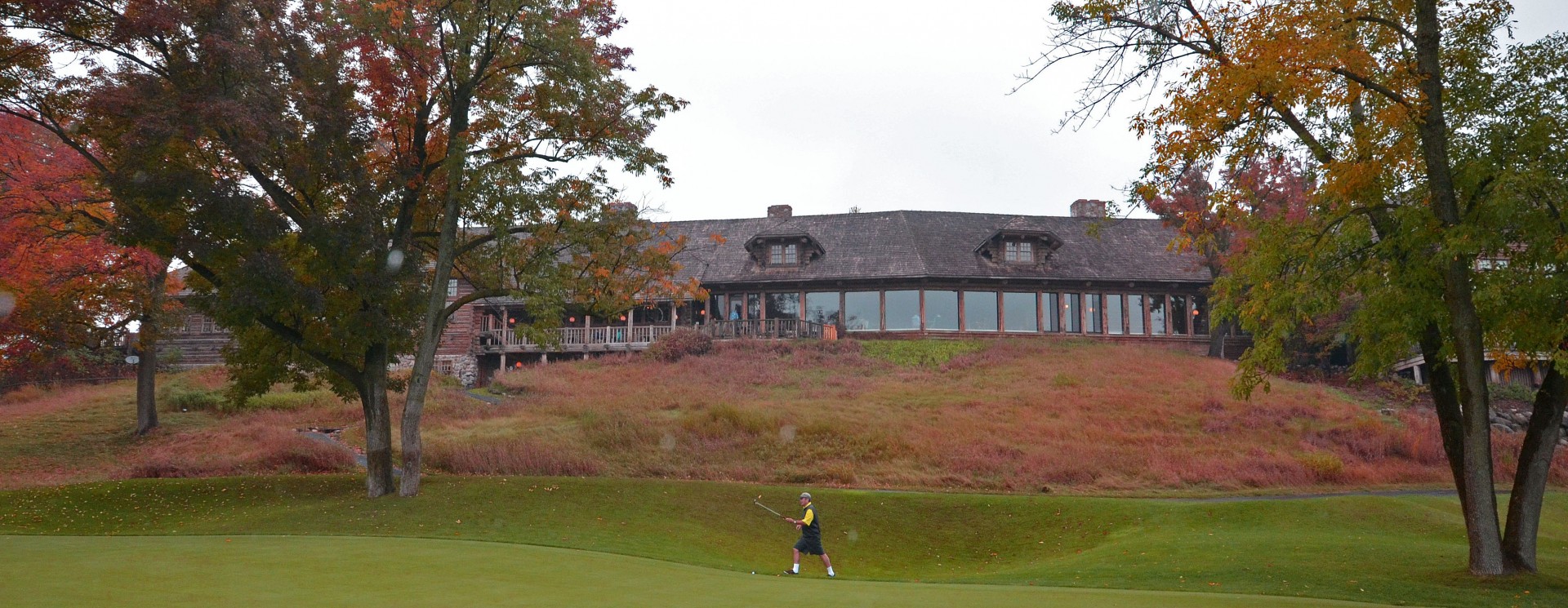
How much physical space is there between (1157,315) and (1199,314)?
88.6 inches

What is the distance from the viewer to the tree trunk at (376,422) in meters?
21.1

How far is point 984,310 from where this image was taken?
46.6 meters

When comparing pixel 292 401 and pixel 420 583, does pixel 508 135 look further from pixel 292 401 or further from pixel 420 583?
pixel 292 401

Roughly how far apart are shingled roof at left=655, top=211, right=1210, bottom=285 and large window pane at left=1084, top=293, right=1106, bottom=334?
137cm

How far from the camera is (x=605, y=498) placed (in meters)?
21.0

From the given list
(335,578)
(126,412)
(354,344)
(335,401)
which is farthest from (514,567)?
(126,412)

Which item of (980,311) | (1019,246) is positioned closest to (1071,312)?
(1019,246)

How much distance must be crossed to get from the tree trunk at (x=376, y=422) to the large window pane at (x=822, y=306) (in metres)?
26.8

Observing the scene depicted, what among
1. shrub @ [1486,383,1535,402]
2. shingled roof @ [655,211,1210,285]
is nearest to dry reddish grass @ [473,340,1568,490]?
shrub @ [1486,383,1535,402]

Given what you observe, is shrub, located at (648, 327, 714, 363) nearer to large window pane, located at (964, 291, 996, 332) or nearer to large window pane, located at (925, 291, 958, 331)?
large window pane, located at (925, 291, 958, 331)

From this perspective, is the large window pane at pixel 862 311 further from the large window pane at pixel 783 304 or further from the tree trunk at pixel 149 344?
the tree trunk at pixel 149 344

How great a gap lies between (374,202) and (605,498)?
311 inches

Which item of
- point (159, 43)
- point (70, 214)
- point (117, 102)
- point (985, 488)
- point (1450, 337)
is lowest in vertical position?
point (985, 488)

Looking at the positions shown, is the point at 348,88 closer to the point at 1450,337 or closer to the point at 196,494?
the point at 196,494
